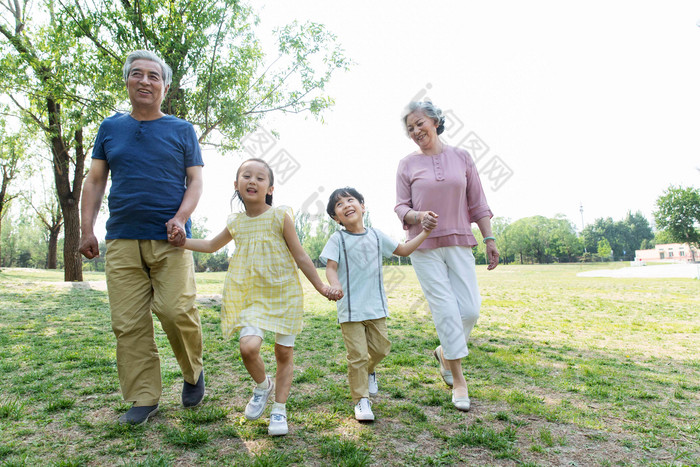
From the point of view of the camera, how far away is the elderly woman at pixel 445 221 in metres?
3.13

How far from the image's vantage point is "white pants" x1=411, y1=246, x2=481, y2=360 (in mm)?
3099

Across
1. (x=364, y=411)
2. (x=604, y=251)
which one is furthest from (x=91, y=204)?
(x=604, y=251)

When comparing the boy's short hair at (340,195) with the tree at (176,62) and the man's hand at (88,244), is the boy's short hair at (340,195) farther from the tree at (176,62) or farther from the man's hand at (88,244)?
the tree at (176,62)

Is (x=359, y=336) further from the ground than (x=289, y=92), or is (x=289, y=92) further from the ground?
(x=289, y=92)

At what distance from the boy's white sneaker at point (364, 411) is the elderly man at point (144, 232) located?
44.8 inches

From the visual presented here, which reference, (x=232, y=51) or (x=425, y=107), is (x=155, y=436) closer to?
(x=425, y=107)

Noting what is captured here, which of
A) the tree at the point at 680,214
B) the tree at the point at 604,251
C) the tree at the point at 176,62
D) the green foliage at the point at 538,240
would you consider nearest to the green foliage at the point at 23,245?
the tree at the point at 176,62

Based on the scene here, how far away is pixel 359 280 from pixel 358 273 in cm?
5

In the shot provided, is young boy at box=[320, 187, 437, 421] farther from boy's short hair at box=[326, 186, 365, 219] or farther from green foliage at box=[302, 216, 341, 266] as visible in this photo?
green foliage at box=[302, 216, 341, 266]

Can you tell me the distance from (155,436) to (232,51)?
8.67 m

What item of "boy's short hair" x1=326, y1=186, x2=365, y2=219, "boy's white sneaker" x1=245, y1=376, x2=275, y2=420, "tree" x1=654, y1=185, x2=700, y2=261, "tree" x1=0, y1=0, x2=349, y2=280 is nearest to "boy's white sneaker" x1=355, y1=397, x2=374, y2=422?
"boy's white sneaker" x1=245, y1=376, x2=275, y2=420

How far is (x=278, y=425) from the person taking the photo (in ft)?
7.97

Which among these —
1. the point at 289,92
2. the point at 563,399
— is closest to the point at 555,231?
the point at 289,92

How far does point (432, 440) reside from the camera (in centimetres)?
238
